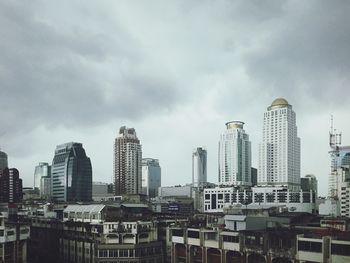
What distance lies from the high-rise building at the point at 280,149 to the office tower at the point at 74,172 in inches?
3088

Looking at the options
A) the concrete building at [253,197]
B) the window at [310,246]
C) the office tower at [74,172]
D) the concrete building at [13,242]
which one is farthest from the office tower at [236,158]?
the window at [310,246]

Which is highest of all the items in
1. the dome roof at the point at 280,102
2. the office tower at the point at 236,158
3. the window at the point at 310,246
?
the dome roof at the point at 280,102

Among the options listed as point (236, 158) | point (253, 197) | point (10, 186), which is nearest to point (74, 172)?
point (10, 186)

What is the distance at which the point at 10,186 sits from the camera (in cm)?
17650

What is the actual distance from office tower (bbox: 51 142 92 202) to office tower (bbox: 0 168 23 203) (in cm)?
2078

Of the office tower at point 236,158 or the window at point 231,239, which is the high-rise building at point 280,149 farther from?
the window at point 231,239

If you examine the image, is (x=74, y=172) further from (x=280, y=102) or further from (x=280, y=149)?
(x=280, y=102)

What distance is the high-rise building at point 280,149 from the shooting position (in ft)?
580

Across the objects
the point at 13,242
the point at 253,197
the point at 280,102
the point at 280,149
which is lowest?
the point at 253,197

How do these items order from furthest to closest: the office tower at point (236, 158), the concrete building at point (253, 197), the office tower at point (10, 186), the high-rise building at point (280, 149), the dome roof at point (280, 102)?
the office tower at point (236, 158) < the dome roof at point (280, 102) < the high-rise building at point (280, 149) < the office tower at point (10, 186) < the concrete building at point (253, 197)

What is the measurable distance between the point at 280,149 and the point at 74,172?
298 feet

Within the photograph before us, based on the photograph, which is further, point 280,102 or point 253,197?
point 280,102

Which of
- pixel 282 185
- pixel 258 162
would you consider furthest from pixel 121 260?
pixel 258 162

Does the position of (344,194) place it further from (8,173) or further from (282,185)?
(8,173)
